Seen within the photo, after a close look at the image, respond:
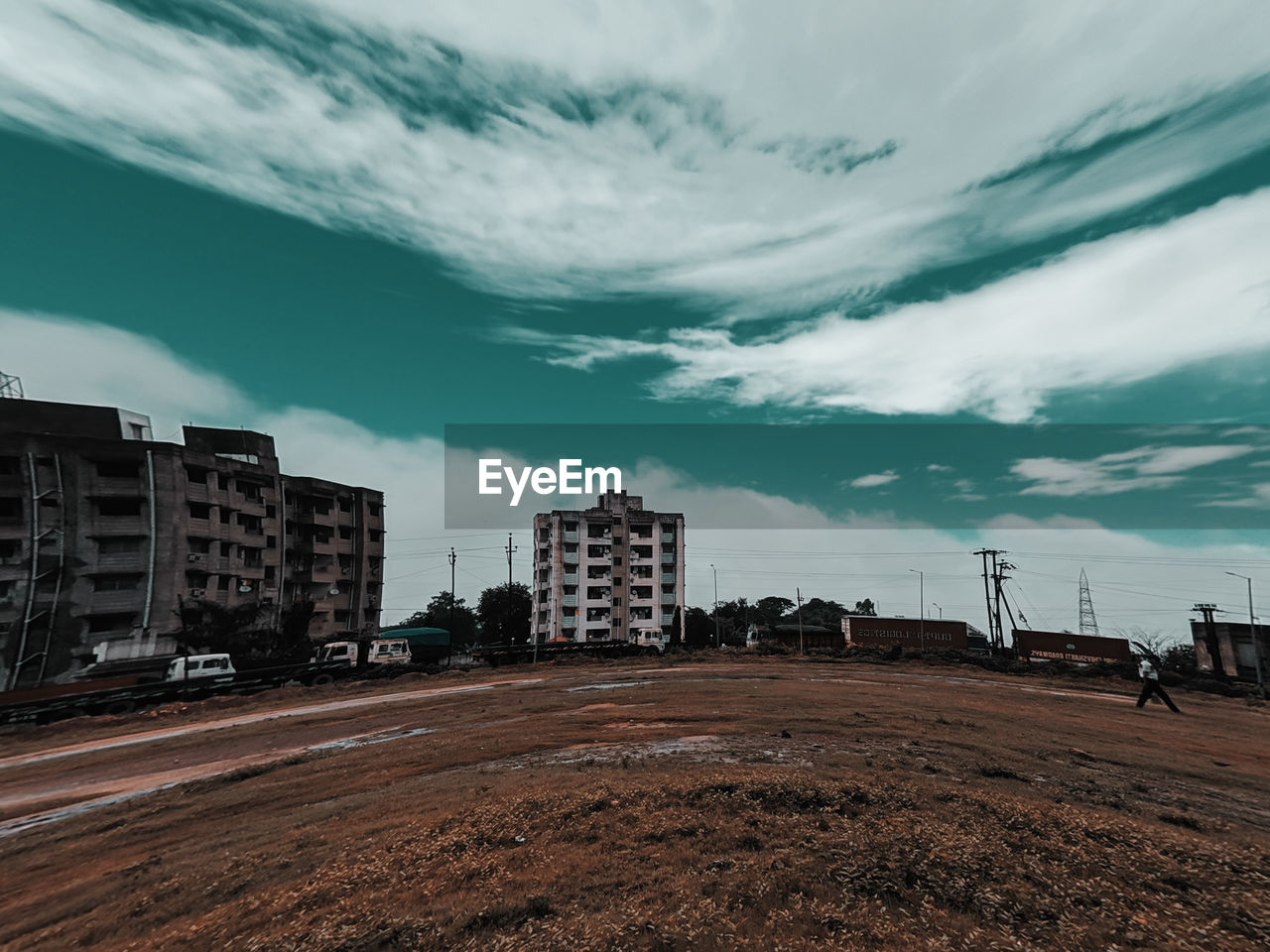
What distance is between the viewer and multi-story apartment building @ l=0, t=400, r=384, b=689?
56688mm

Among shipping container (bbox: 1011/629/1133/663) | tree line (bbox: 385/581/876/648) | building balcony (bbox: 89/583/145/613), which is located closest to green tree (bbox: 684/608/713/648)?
tree line (bbox: 385/581/876/648)

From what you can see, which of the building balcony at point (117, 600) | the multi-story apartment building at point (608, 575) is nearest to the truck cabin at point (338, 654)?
the building balcony at point (117, 600)

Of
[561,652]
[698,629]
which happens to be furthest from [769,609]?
[561,652]

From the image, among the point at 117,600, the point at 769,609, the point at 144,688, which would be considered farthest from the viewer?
the point at 769,609

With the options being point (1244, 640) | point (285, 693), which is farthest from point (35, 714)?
point (1244, 640)

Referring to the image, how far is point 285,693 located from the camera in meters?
40.6

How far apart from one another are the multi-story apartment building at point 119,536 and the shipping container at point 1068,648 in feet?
298

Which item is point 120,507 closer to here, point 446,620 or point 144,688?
point 144,688

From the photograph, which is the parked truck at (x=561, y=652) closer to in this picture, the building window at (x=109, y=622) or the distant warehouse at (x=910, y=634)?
the distant warehouse at (x=910, y=634)

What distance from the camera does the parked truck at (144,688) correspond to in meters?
36.0

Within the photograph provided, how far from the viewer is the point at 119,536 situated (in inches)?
2402

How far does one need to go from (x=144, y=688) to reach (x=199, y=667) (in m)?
5.32

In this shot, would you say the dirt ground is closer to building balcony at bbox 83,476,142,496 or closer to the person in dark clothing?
the person in dark clothing

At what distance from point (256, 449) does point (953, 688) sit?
8489 cm
